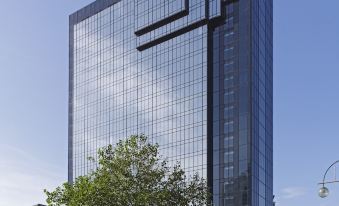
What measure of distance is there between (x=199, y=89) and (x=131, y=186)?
71220 millimetres

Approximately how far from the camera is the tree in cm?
4403

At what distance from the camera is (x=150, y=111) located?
411ft

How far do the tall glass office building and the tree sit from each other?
54423 mm

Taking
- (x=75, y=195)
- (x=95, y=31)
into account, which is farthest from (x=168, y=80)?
(x=75, y=195)

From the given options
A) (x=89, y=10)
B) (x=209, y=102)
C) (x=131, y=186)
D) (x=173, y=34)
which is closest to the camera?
(x=131, y=186)

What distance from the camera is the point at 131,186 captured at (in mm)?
44344

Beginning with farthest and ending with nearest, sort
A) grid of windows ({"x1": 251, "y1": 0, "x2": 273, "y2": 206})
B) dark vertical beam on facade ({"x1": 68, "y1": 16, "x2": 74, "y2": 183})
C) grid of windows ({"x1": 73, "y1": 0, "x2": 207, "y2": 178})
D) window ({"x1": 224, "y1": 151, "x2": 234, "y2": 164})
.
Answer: dark vertical beam on facade ({"x1": 68, "y1": 16, "x2": 74, "y2": 183}), grid of windows ({"x1": 73, "y1": 0, "x2": 207, "y2": 178}), grid of windows ({"x1": 251, "y1": 0, "x2": 273, "y2": 206}), window ({"x1": 224, "y1": 151, "x2": 234, "y2": 164})

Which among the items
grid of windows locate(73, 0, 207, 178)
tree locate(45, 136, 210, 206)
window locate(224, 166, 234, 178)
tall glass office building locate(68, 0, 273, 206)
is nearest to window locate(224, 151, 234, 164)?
tall glass office building locate(68, 0, 273, 206)

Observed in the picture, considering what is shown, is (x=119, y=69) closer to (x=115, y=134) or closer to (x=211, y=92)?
(x=115, y=134)

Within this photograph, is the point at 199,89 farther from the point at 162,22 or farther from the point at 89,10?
the point at 89,10

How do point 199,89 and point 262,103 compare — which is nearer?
point 262,103

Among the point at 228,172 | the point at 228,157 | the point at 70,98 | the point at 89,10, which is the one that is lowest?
the point at 228,172

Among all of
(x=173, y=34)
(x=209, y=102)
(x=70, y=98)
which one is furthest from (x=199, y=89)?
(x=70, y=98)

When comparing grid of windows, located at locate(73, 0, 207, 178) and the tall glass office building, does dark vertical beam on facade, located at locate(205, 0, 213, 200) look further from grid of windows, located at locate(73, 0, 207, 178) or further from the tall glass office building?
grid of windows, located at locate(73, 0, 207, 178)
